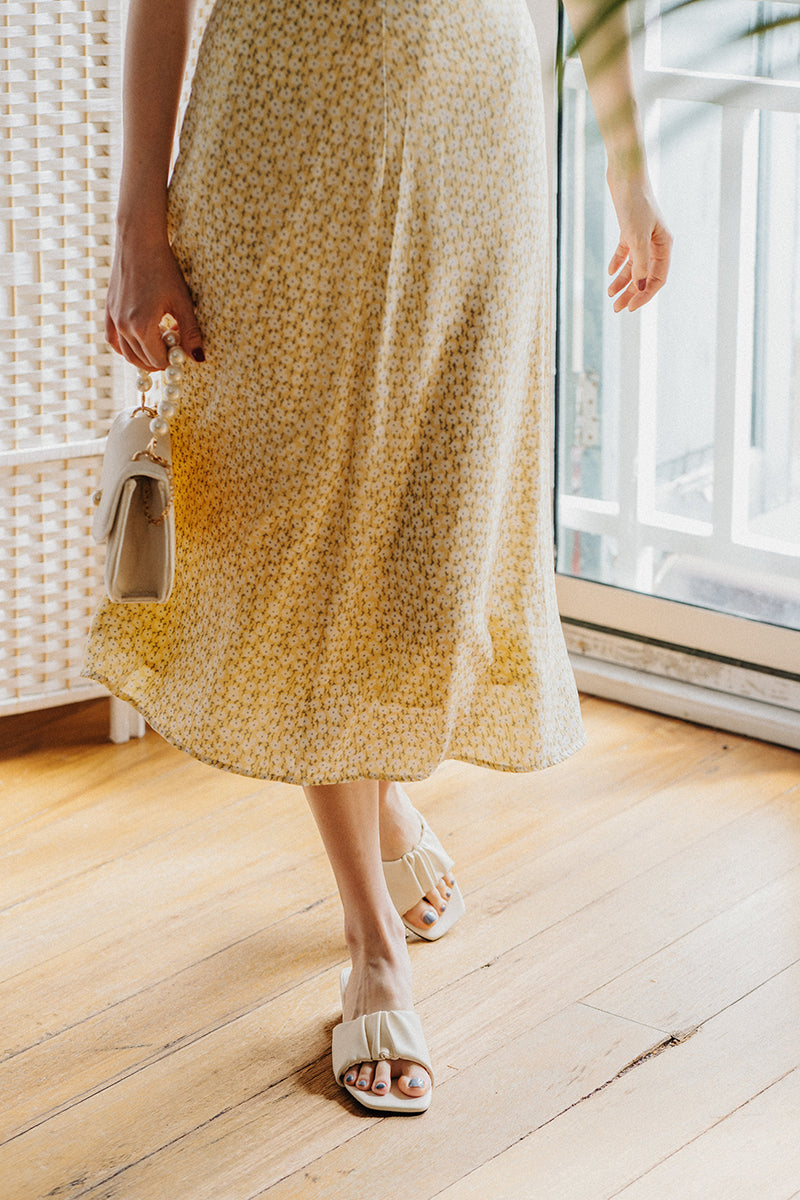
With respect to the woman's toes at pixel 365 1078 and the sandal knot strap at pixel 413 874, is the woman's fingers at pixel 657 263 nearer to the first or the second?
the sandal knot strap at pixel 413 874

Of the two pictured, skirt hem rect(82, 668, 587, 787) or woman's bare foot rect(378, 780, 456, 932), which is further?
woman's bare foot rect(378, 780, 456, 932)

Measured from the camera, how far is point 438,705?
1.11 metres

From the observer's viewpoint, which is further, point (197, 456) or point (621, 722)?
point (621, 722)

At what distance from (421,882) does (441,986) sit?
0.12 metres

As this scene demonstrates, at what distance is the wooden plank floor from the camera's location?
41.0 inches

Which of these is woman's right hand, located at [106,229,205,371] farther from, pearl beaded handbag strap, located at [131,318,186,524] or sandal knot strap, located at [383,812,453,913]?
sandal knot strap, located at [383,812,453,913]

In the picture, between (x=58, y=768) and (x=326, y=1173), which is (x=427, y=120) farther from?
(x=58, y=768)

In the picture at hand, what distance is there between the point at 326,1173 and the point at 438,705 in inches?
14.9

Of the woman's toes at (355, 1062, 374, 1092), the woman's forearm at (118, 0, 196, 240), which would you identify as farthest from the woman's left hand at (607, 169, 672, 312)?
the woman's toes at (355, 1062, 374, 1092)

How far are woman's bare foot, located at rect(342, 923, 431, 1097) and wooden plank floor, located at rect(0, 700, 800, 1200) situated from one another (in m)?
0.03

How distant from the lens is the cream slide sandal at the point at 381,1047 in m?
1.10

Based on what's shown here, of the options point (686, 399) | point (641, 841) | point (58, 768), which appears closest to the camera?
point (641, 841)

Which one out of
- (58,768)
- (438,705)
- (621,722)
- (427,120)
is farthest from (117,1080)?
(621,722)

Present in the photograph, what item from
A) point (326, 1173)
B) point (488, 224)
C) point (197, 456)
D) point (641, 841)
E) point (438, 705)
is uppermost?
point (488, 224)
